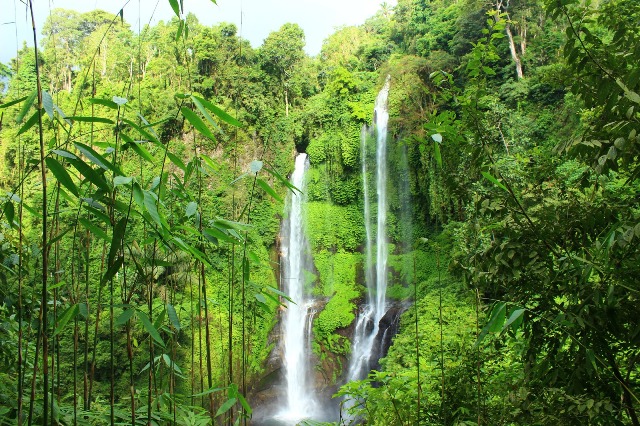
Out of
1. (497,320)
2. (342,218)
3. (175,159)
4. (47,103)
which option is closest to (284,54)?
(342,218)

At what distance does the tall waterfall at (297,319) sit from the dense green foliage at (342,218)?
1.08ft

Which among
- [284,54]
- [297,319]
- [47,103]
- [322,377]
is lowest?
[322,377]

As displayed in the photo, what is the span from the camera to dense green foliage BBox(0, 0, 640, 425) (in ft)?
2.84

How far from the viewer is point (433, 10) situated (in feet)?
44.8

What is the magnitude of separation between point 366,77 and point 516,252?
12.7 meters

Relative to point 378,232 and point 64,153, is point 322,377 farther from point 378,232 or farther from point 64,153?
point 64,153

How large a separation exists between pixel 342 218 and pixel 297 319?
336cm

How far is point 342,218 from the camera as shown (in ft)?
42.5

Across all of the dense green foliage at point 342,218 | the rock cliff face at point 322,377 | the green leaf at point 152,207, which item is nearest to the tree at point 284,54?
the dense green foliage at point 342,218

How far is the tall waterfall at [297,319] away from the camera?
971 centimetres

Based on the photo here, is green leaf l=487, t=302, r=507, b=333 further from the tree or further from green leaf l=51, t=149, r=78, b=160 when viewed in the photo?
the tree

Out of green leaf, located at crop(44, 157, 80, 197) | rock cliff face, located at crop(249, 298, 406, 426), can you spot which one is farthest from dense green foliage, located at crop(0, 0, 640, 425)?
rock cliff face, located at crop(249, 298, 406, 426)

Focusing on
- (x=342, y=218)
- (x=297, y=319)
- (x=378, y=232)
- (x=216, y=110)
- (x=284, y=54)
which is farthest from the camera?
(x=284, y=54)

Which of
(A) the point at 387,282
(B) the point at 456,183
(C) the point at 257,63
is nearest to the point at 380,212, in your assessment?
(A) the point at 387,282
